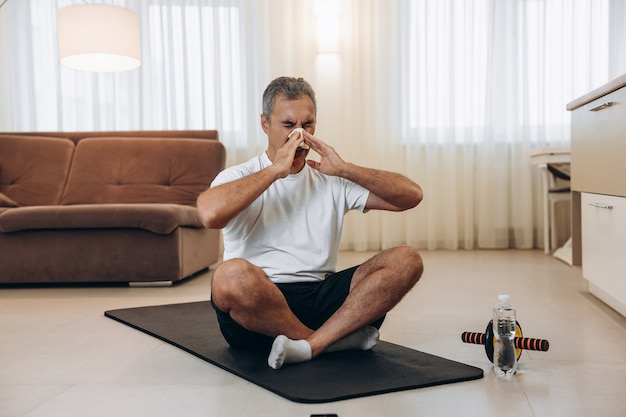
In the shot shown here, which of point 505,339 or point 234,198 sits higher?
point 234,198

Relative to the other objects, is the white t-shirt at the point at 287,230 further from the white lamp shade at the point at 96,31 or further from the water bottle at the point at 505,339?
the white lamp shade at the point at 96,31

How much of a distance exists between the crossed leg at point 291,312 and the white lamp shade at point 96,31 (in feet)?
8.16

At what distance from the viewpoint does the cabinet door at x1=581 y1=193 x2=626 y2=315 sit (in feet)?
8.54

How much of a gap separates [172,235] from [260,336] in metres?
1.71

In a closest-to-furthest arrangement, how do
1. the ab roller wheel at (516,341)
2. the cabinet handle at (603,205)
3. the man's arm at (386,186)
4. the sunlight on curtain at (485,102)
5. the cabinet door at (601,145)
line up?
the ab roller wheel at (516,341) → the man's arm at (386,186) → the cabinet door at (601,145) → the cabinet handle at (603,205) → the sunlight on curtain at (485,102)

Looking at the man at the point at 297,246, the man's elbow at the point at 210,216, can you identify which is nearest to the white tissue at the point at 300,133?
the man at the point at 297,246

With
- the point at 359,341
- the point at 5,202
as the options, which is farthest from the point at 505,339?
the point at 5,202

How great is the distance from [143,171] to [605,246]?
2794mm

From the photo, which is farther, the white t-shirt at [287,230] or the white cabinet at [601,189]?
the white cabinet at [601,189]

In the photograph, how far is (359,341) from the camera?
2215 millimetres

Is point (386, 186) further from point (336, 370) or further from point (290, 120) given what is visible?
point (336, 370)

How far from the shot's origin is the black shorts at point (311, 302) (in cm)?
216

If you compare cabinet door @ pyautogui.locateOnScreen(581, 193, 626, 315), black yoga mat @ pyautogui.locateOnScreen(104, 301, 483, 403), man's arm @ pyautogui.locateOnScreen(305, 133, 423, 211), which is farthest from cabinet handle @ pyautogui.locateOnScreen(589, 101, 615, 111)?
black yoga mat @ pyautogui.locateOnScreen(104, 301, 483, 403)

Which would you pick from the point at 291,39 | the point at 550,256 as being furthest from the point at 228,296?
the point at 291,39
